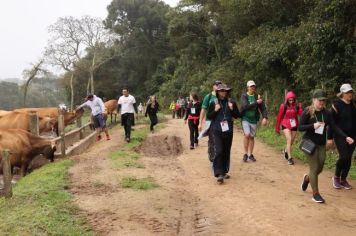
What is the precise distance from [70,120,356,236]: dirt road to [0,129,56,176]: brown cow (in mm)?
1956

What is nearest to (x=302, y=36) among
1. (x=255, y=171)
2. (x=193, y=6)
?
(x=255, y=171)

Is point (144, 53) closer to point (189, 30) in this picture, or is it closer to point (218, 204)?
point (189, 30)

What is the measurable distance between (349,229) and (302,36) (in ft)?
33.3

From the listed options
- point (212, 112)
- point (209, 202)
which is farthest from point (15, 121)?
point (209, 202)

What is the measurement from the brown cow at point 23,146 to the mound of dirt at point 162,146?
262cm

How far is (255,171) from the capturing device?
9.62 meters

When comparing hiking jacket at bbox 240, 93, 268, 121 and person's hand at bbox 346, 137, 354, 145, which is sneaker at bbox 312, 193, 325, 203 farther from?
hiking jacket at bbox 240, 93, 268, 121

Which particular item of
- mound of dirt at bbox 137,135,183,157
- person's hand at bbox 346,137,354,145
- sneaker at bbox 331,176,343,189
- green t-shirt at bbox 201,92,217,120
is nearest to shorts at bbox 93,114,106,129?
mound of dirt at bbox 137,135,183,157

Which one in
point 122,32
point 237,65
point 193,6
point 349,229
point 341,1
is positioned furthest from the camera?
point 122,32

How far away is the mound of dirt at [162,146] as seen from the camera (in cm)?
1273

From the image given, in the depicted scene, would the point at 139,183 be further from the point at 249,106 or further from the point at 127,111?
the point at 127,111

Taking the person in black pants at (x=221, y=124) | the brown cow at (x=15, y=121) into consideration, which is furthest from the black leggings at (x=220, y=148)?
the brown cow at (x=15, y=121)

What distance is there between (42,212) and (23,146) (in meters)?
5.70

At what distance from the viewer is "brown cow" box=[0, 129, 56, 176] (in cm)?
1133
